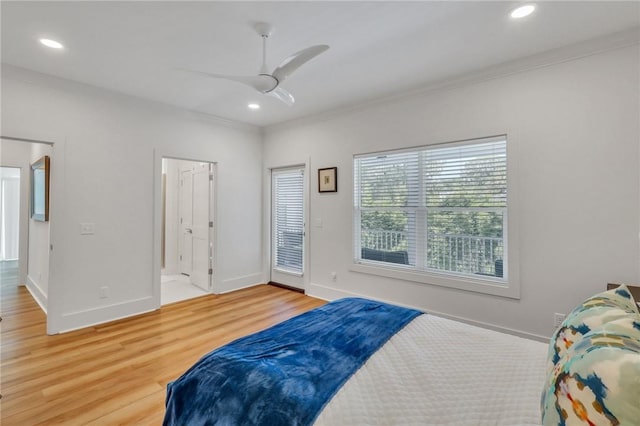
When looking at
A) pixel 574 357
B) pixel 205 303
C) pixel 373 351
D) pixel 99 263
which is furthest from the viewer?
pixel 205 303

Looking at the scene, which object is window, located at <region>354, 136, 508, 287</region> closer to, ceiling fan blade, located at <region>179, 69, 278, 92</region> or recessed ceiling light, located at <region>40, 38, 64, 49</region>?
ceiling fan blade, located at <region>179, 69, 278, 92</region>

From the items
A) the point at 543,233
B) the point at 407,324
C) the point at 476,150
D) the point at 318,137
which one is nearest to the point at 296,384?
the point at 407,324

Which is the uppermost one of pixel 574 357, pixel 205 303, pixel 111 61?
pixel 111 61

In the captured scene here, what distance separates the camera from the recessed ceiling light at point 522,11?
6.66 ft

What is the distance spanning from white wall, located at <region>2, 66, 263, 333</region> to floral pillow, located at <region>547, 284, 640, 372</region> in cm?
408

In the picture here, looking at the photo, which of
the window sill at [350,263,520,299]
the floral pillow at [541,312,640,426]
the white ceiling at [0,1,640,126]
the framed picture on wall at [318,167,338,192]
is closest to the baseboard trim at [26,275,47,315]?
the white ceiling at [0,1,640,126]

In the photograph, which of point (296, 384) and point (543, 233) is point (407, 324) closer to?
point (296, 384)

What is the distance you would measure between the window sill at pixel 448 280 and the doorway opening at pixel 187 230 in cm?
248

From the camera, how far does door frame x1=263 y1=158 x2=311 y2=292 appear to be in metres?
4.53

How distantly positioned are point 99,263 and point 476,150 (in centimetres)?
440

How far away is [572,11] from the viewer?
2076 mm

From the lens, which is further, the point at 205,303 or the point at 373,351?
the point at 205,303

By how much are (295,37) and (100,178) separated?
2.75 m

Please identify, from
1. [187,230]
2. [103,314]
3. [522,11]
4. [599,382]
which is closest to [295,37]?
[522,11]
